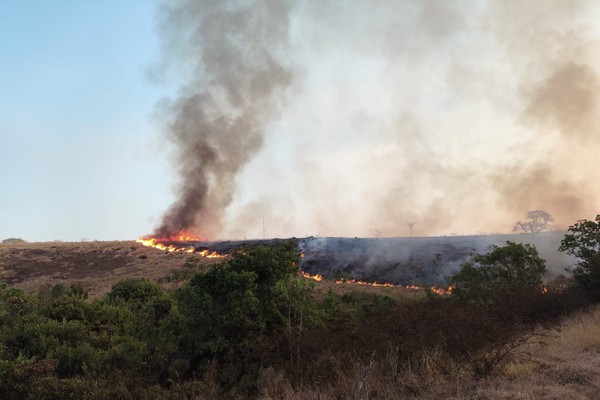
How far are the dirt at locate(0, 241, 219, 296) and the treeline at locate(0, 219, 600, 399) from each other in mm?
25732

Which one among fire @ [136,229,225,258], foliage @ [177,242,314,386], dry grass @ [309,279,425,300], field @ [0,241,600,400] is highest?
fire @ [136,229,225,258]

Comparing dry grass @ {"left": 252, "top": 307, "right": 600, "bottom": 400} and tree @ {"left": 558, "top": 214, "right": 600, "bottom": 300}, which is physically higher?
tree @ {"left": 558, "top": 214, "right": 600, "bottom": 300}

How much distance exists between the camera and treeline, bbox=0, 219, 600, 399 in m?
8.47

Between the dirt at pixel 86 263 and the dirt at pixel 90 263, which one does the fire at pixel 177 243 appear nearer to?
the dirt at pixel 90 263

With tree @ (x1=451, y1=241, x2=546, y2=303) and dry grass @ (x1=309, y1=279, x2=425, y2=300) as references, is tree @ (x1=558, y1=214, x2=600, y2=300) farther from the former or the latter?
dry grass @ (x1=309, y1=279, x2=425, y2=300)

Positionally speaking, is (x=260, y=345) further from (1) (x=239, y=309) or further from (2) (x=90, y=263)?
(2) (x=90, y=263)

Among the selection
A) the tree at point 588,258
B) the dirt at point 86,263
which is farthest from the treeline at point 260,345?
the dirt at point 86,263

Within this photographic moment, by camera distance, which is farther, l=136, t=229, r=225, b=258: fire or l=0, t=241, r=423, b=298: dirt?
l=136, t=229, r=225, b=258: fire

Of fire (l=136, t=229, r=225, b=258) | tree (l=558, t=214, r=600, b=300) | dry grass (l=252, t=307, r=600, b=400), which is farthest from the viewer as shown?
fire (l=136, t=229, r=225, b=258)

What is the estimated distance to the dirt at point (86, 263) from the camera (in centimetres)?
4206

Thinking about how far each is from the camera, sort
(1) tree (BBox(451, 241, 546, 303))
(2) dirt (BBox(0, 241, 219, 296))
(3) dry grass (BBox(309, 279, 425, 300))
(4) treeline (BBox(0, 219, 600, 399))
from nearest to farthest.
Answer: (4) treeline (BBox(0, 219, 600, 399)), (1) tree (BBox(451, 241, 546, 303)), (3) dry grass (BBox(309, 279, 425, 300)), (2) dirt (BBox(0, 241, 219, 296))

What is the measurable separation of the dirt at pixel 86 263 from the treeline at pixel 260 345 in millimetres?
25732

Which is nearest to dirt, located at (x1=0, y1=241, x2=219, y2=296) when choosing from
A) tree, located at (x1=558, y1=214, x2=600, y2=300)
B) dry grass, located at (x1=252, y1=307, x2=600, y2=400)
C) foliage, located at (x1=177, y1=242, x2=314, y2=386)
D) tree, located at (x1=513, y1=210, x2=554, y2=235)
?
foliage, located at (x1=177, y1=242, x2=314, y2=386)

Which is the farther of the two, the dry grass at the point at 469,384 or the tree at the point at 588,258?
the tree at the point at 588,258
